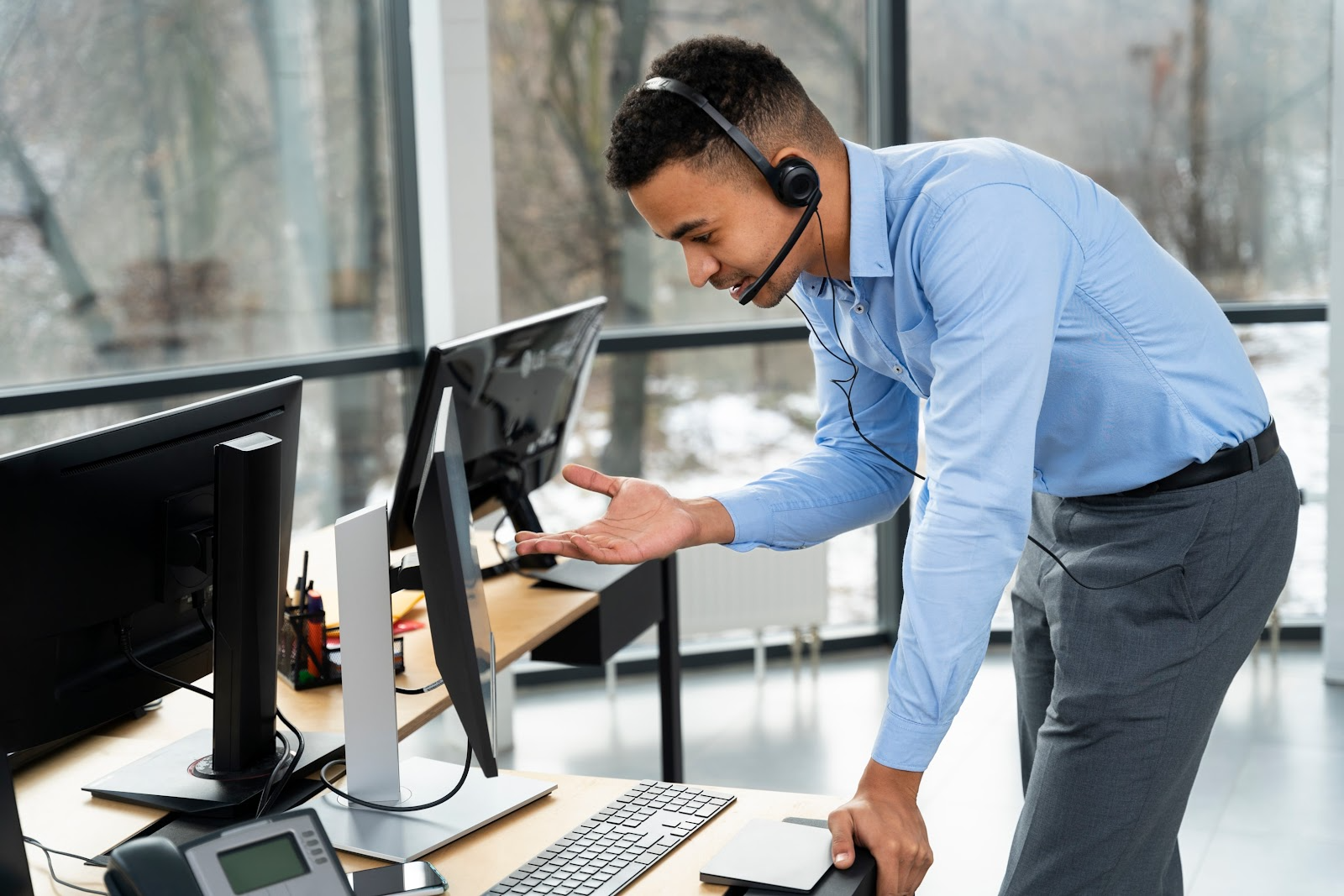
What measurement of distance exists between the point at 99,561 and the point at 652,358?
2737mm

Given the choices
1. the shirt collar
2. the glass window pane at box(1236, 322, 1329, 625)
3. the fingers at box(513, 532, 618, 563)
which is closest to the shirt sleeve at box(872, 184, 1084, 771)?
the shirt collar

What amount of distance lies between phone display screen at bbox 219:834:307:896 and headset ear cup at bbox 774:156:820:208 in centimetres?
81

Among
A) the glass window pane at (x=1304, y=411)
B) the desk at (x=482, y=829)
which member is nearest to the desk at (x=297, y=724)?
the desk at (x=482, y=829)

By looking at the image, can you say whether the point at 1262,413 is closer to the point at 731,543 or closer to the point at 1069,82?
the point at 731,543

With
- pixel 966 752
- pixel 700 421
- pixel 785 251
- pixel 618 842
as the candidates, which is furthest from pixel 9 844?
pixel 700 421

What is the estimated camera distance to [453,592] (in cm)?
125

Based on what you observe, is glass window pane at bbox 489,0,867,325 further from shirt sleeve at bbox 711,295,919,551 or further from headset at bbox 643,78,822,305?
headset at bbox 643,78,822,305

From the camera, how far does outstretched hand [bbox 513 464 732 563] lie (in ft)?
4.92

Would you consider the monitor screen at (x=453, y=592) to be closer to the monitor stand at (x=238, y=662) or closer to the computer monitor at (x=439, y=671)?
the computer monitor at (x=439, y=671)

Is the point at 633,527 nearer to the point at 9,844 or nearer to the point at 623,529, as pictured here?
the point at 623,529

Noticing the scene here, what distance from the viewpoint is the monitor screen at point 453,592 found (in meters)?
1.25

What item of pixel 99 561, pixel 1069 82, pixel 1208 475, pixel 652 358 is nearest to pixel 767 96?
pixel 1208 475

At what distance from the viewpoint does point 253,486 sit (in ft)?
4.70

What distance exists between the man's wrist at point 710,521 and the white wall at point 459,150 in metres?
1.97
